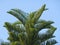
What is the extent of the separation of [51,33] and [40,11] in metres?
0.92

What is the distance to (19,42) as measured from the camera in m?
6.73

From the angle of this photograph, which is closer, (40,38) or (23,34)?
(23,34)

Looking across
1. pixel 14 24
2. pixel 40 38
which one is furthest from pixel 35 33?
pixel 14 24

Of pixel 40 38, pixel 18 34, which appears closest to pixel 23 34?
pixel 18 34

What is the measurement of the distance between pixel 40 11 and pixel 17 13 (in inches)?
33.2

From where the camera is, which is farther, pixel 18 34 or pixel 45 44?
pixel 45 44

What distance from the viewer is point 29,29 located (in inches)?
259

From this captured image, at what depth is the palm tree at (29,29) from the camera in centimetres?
661

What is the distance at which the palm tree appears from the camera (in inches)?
260

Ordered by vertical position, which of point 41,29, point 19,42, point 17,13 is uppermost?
point 17,13

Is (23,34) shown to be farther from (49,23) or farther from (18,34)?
(49,23)

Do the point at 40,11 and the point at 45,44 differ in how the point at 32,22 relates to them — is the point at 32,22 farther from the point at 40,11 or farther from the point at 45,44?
the point at 45,44

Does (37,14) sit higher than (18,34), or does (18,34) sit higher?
(37,14)

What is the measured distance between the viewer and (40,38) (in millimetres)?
6898
